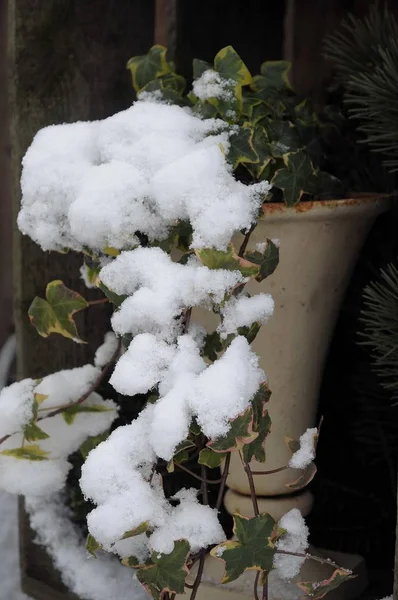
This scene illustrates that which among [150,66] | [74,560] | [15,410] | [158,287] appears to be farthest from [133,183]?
[74,560]

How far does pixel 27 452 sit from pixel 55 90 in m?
0.53

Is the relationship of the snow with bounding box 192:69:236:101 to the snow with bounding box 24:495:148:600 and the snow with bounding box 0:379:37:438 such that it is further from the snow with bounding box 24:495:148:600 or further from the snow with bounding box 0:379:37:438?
the snow with bounding box 24:495:148:600

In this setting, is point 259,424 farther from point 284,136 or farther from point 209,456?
point 284,136

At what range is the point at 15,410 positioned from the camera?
927 millimetres

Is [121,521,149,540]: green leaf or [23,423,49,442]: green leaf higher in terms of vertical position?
[121,521,149,540]: green leaf

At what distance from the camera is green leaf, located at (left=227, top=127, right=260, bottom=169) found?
0.84m

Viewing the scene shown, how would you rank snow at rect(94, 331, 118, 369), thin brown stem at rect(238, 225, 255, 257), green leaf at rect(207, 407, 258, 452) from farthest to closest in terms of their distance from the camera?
snow at rect(94, 331, 118, 369), thin brown stem at rect(238, 225, 255, 257), green leaf at rect(207, 407, 258, 452)

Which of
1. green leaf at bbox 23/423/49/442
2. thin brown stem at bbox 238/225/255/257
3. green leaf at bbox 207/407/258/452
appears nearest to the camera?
green leaf at bbox 207/407/258/452

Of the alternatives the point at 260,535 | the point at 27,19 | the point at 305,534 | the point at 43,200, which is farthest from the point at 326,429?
the point at 27,19

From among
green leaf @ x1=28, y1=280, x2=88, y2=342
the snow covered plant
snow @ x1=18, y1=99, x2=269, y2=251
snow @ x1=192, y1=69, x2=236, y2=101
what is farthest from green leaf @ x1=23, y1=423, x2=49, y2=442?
snow @ x1=192, y1=69, x2=236, y2=101

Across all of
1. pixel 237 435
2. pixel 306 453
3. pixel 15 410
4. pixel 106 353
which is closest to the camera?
pixel 237 435

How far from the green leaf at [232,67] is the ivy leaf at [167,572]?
53cm

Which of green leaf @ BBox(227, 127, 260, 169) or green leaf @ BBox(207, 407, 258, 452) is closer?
green leaf @ BBox(207, 407, 258, 452)

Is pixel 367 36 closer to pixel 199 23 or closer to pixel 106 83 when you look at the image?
pixel 199 23
